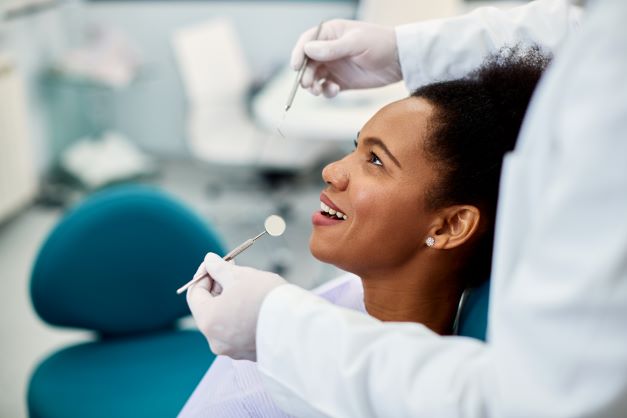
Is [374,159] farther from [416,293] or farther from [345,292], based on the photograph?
Answer: [345,292]

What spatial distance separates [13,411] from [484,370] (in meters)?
1.93

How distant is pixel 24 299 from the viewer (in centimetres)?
287

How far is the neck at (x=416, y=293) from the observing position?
1.08 metres

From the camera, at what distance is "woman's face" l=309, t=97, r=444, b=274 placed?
1.02 m

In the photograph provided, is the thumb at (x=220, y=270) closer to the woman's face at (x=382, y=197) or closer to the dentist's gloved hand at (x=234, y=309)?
the dentist's gloved hand at (x=234, y=309)

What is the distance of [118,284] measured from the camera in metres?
1.63

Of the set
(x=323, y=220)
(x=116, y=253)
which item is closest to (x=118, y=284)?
(x=116, y=253)

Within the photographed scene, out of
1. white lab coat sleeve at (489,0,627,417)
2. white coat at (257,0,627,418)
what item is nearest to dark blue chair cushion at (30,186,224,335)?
white coat at (257,0,627,418)

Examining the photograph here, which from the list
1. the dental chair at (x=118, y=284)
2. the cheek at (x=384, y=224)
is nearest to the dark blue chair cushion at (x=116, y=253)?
the dental chair at (x=118, y=284)

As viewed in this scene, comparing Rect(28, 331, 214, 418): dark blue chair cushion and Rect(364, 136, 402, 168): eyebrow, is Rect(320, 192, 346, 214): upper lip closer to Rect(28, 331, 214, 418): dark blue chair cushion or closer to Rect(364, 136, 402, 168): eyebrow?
Rect(364, 136, 402, 168): eyebrow

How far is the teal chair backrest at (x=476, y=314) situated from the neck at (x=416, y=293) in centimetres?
3

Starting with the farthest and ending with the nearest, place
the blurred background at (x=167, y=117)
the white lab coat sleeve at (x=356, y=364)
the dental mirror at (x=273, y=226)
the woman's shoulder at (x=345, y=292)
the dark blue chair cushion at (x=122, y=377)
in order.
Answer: the blurred background at (x=167, y=117), the dark blue chair cushion at (x=122, y=377), the woman's shoulder at (x=345, y=292), the dental mirror at (x=273, y=226), the white lab coat sleeve at (x=356, y=364)

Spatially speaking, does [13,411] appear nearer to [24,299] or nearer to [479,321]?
[24,299]

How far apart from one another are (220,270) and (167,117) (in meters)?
3.64
